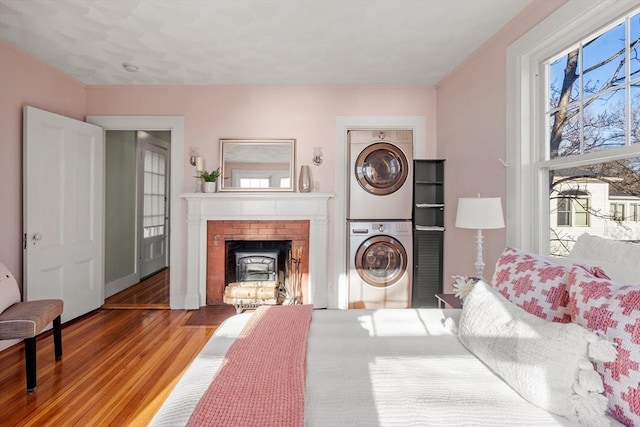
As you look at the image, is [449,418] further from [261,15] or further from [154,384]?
[261,15]

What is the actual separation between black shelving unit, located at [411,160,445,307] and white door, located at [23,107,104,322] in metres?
3.51

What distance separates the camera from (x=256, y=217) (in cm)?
371

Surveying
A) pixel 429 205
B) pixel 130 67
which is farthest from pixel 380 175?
pixel 130 67

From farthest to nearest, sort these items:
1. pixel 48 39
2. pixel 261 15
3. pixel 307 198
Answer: pixel 307 198
pixel 48 39
pixel 261 15

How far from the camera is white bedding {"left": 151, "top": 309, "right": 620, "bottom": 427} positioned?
2.97ft

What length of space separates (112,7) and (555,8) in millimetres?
2871

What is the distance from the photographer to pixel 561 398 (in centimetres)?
91

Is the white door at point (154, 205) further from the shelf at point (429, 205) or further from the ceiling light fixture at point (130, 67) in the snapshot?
Answer: the shelf at point (429, 205)

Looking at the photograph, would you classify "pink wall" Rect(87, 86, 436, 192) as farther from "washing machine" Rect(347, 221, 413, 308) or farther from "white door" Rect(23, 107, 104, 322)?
"washing machine" Rect(347, 221, 413, 308)

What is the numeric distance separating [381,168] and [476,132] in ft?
3.52

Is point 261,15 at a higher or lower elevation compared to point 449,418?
higher

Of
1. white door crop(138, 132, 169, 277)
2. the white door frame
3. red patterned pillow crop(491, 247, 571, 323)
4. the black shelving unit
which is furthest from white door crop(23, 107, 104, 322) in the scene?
red patterned pillow crop(491, 247, 571, 323)

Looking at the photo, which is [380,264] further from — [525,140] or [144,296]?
→ [144,296]

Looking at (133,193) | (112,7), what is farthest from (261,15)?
(133,193)
